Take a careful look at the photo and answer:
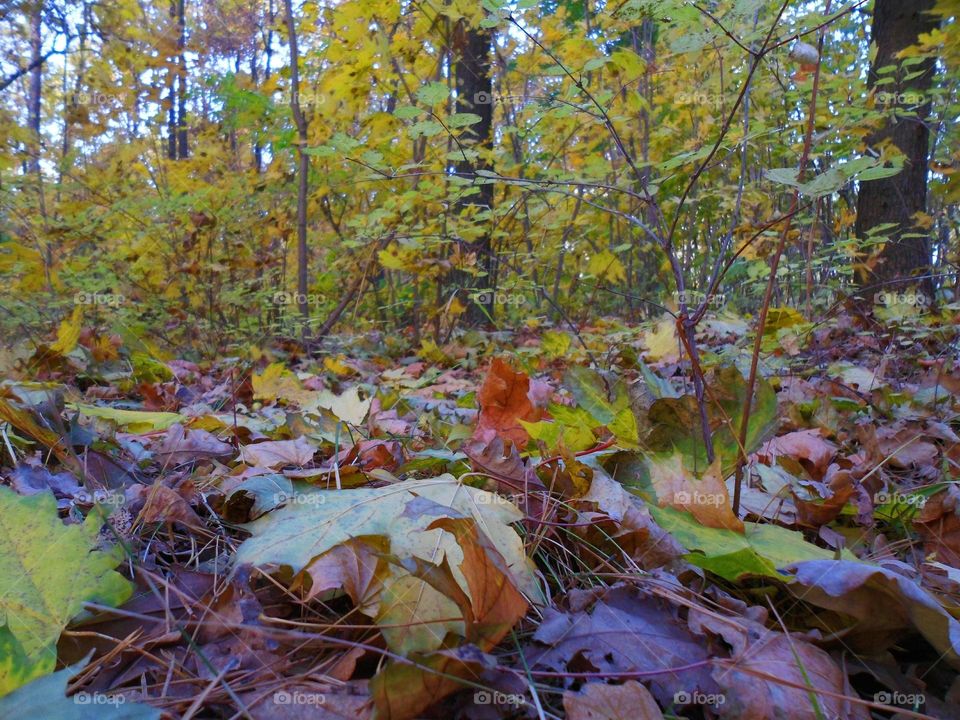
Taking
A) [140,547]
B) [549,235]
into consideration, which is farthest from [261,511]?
[549,235]

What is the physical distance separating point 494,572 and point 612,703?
6.9 inches

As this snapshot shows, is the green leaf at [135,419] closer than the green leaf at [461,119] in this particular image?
Yes

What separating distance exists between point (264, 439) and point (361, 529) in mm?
874

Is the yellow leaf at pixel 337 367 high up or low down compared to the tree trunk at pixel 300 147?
down

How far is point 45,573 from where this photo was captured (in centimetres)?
78

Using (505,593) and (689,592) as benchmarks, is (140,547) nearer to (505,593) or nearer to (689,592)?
(505,593)
